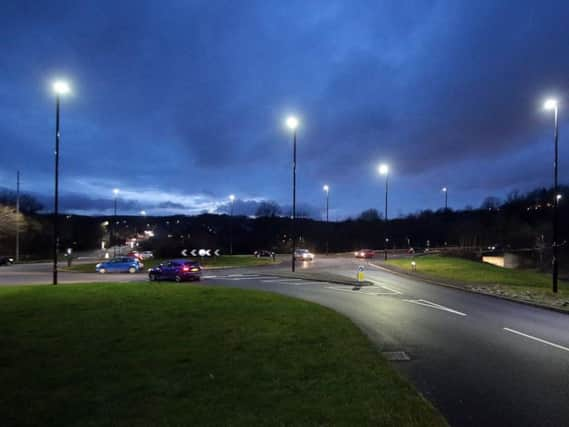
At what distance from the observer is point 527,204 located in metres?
88.9

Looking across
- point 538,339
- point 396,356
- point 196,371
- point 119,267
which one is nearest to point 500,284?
point 538,339

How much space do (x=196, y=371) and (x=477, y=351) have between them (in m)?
6.22

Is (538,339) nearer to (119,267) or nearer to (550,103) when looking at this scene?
(550,103)

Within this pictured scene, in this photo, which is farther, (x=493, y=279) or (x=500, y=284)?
(x=493, y=279)

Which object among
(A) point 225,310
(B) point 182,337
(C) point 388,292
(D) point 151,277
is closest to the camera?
(B) point 182,337

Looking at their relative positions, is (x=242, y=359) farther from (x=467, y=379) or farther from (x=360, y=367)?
(x=467, y=379)

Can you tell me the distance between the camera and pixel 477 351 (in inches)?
337

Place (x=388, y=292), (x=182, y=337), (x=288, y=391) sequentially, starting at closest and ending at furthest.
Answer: (x=288, y=391) → (x=182, y=337) → (x=388, y=292)

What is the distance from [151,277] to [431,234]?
98616 millimetres

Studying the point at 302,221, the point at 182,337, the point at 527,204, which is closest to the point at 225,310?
the point at 182,337

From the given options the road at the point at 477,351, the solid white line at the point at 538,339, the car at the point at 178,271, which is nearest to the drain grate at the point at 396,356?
the road at the point at 477,351

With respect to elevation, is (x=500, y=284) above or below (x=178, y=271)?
below

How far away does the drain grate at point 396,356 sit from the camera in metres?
7.86

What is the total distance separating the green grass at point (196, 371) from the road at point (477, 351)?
0.76 metres
